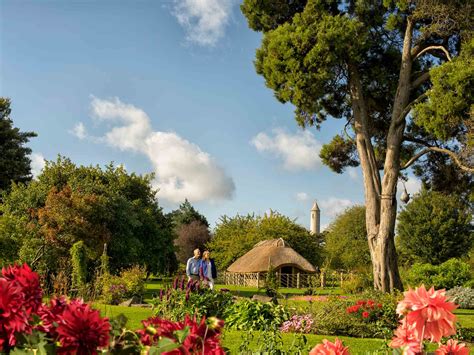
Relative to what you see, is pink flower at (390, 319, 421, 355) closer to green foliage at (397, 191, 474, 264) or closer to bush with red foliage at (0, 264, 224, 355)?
bush with red foliage at (0, 264, 224, 355)

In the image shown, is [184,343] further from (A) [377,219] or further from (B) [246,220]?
(B) [246,220]

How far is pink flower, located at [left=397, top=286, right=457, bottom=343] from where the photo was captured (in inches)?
63.8

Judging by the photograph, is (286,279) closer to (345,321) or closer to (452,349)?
(345,321)

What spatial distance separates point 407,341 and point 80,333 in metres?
1.07

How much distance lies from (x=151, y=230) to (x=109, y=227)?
176 inches

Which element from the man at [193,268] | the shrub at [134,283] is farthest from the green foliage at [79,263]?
the man at [193,268]

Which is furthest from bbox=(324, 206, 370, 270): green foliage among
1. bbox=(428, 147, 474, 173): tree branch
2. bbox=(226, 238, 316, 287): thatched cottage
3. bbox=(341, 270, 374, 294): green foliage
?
bbox=(428, 147, 474, 173): tree branch

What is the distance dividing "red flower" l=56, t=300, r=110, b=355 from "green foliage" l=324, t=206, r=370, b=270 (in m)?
42.2

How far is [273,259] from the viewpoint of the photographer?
3203 centimetres

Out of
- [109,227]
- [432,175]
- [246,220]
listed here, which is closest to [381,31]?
[432,175]

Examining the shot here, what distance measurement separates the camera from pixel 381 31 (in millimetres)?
17500

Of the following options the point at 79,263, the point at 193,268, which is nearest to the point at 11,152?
the point at 79,263

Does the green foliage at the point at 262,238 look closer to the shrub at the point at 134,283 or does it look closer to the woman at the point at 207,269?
the shrub at the point at 134,283

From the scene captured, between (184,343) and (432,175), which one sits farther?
(432,175)
